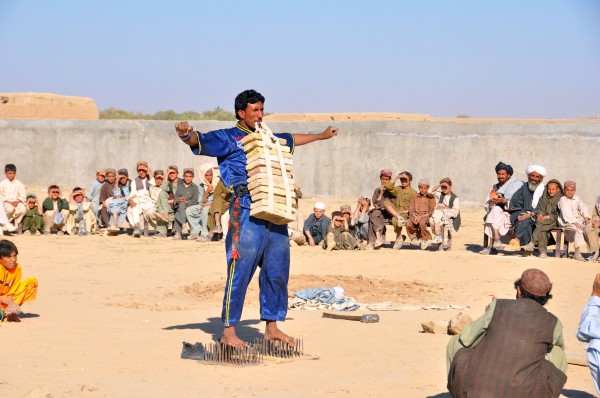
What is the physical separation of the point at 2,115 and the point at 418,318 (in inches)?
912

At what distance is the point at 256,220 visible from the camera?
8562 mm

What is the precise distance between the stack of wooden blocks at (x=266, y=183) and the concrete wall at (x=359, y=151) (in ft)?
49.3

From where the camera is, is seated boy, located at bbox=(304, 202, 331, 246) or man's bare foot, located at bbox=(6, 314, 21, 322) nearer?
man's bare foot, located at bbox=(6, 314, 21, 322)

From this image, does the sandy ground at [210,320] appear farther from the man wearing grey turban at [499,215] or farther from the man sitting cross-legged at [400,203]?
the man wearing grey turban at [499,215]

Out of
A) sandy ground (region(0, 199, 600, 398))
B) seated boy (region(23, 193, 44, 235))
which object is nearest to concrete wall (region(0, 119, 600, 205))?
sandy ground (region(0, 199, 600, 398))

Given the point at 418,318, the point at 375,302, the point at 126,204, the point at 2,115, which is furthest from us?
the point at 2,115

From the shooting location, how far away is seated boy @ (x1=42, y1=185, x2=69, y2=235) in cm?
1950

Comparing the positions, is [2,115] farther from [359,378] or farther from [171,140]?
[359,378]

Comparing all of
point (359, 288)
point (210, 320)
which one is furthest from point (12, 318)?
point (359, 288)

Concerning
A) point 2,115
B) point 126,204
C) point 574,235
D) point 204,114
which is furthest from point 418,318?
point 204,114

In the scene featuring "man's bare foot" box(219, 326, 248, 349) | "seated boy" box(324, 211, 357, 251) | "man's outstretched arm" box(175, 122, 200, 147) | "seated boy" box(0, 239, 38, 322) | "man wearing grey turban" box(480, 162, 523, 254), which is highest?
"man's outstretched arm" box(175, 122, 200, 147)

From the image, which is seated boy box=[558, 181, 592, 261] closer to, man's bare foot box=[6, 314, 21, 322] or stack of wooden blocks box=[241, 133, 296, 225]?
stack of wooden blocks box=[241, 133, 296, 225]

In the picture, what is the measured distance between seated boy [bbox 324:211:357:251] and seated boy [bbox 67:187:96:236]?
482cm

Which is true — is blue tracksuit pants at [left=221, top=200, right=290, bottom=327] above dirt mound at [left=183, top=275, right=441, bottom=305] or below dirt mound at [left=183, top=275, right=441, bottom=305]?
above
